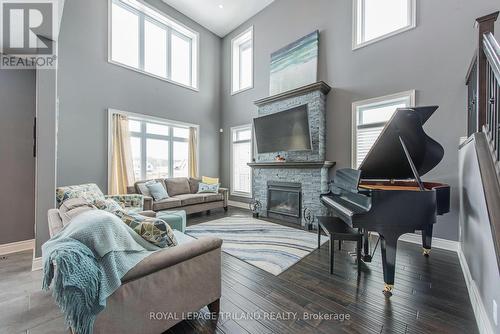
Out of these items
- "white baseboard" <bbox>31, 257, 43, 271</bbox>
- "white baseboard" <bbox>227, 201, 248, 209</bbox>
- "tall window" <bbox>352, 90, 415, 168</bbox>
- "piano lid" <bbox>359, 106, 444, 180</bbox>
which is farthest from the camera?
"white baseboard" <bbox>227, 201, 248, 209</bbox>

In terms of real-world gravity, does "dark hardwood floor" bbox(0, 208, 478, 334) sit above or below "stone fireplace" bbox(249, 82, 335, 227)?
below

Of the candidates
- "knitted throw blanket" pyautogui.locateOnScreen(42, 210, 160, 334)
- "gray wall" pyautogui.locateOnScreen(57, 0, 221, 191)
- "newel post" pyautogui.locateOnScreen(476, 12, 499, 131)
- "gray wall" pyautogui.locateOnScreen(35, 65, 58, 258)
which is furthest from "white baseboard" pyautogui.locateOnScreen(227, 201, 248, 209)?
"newel post" pyautogui.locateOnScreen(476, 12, 499, 131)

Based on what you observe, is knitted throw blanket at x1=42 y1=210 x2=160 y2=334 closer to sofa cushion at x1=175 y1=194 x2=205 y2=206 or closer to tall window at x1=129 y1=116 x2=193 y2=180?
sofa cushion at x1=175 y1=194 x2=205 y2=206

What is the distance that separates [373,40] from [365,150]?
2005mm

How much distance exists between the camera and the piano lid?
80.5 inches

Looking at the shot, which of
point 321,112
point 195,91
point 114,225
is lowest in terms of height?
point 114,225

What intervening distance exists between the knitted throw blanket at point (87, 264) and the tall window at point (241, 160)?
4.86 meters

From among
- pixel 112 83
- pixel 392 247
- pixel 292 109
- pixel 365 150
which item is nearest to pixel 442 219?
pixel 365 150

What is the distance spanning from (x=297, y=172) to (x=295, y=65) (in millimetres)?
2519

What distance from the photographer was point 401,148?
2250 millimetres

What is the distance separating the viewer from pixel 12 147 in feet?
9.85

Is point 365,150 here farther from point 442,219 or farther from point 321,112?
point 442,219

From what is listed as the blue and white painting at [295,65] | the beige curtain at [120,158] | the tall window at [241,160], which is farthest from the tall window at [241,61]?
the beige curtain at [120,158]

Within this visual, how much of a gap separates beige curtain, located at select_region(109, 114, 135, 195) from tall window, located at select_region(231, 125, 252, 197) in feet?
9.33
